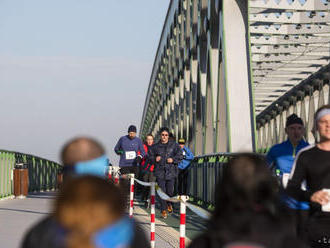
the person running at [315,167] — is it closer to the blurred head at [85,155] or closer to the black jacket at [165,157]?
the blurred head at [85,155]

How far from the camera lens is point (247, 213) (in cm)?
303

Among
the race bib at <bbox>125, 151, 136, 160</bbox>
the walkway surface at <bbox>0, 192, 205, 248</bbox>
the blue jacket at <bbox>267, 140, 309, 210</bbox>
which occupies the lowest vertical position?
the walkway surface at <bbox>0, 192, 205, 248</bbox>

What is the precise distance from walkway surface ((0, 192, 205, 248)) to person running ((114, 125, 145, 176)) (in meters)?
1.05

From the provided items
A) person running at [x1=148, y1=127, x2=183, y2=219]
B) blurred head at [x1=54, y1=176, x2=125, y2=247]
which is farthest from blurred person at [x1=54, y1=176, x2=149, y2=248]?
person running at [x1=148, y1=127, x2=183, y2=219]

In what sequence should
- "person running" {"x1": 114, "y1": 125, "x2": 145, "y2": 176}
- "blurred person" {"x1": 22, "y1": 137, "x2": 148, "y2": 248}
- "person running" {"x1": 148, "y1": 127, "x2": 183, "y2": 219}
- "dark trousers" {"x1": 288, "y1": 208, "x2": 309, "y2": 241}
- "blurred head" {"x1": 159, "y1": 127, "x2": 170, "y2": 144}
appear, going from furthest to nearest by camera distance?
"person running" {"x1": 114, "y1": 125, "x2": 145, "y2": 176} → "person running" {"x1": 148, "y1": 127, "x2": 183, "y2": 219} → "blurred head" {"x1": 159, "y1": 127, "x2": 170, "y2": 144} → "dark trousers" {"x1": 288, "y1": 208, "x2": 309, "y2": 241} → "blurred person" {"x1": 22, "y1": 137, "x2": 148, "y2": 248}

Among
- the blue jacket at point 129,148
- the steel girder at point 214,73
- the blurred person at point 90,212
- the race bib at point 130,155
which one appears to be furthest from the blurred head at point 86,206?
the race bib at point 130,155

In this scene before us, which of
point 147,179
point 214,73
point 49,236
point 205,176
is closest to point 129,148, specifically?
point 147,179

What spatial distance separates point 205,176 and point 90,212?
15550mm

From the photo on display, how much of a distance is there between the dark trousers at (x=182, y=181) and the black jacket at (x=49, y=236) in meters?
17.1

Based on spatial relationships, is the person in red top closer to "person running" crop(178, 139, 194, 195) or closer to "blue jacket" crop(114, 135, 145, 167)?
"blue jacket" crop(114, 135, 145, 167)

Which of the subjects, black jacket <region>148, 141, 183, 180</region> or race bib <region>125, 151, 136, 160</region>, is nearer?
black jacket <region>148, 141, 183, 180</region>

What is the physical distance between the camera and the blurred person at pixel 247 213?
2.98m

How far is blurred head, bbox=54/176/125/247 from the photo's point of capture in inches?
103

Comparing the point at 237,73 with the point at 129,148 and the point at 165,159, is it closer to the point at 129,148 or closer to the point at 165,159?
the point at 165,159
